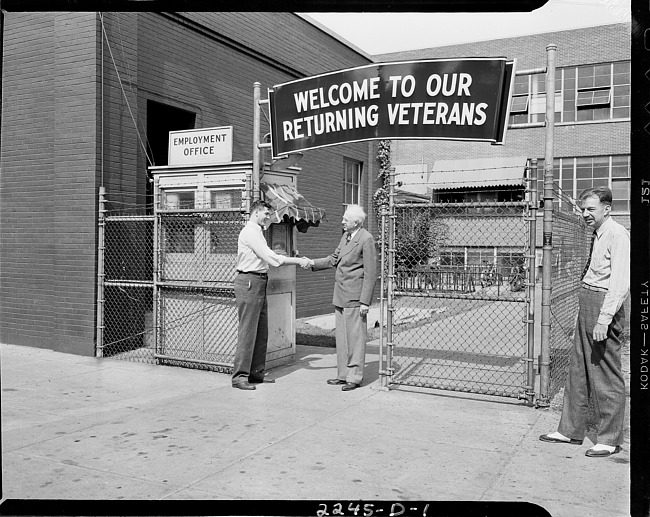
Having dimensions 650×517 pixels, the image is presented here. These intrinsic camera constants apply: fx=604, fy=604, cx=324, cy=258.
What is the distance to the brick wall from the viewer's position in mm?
8758

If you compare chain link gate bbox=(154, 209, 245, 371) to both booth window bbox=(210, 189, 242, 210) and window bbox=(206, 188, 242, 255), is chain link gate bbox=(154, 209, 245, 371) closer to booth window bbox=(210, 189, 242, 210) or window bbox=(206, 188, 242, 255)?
window bbox=(206, 188, 242, 255)

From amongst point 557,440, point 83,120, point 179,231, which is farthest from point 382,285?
point 83,120

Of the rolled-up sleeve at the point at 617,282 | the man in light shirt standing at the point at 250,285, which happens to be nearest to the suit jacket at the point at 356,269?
the man in light shirt standing at the point at 250,285

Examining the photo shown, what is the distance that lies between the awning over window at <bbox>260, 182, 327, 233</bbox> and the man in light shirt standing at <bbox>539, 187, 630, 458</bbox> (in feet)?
12.8

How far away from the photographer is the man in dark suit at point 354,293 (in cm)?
717

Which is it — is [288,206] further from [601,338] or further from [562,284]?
[601,338]

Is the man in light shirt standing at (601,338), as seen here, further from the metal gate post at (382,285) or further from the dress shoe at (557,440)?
the metal gate post at (382,285)

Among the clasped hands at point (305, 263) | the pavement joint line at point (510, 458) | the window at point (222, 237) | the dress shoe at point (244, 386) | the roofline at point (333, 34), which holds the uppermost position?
the roofline at point (333, 34)

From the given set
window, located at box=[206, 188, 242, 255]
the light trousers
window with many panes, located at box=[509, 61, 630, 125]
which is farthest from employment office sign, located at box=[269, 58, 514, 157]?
window with many panes, located at box=[509, 61, 630, 125]

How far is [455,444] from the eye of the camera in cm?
523

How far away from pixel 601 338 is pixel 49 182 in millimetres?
7955

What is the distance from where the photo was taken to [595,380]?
509 centimetres

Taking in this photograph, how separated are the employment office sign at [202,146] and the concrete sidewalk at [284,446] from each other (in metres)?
3.01

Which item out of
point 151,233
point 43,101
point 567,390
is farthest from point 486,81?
point 43,101
